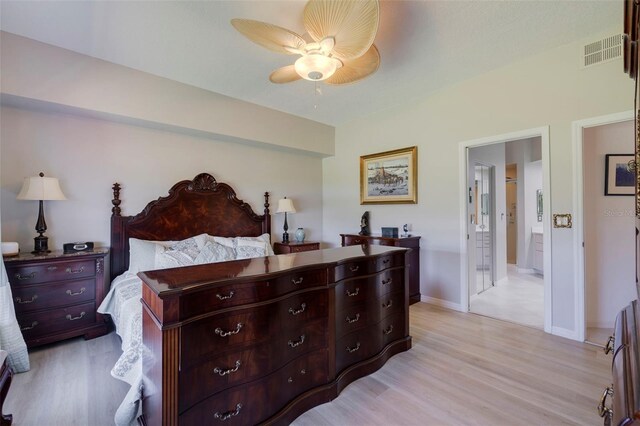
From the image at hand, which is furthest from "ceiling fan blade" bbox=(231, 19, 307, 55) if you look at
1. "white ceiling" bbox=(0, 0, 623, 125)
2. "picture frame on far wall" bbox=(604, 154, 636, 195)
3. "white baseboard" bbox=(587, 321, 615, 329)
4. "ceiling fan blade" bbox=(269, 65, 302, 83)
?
"white baseboard" bbox=(587, 321, 615, 329)

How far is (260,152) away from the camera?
15.1 feet

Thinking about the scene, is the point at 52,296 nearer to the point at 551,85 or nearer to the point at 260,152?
the point at 260,152

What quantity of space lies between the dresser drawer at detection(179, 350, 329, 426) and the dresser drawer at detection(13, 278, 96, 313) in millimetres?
2266

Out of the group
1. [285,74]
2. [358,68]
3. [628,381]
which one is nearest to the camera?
[628,381]

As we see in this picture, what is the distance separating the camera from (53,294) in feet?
8.64

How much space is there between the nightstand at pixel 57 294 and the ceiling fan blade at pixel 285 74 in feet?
8.02

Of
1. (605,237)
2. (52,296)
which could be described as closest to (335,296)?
(52,296)

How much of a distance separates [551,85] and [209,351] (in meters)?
3.79

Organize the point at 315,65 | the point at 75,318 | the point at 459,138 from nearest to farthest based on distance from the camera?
the point at 315,65 < the point at 75,318 < the point at 459,138

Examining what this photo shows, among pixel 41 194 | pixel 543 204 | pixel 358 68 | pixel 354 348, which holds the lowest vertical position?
pixel 354 348

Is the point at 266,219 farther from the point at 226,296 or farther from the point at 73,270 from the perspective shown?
the point at 226,296

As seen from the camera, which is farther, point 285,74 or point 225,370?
point 285,74

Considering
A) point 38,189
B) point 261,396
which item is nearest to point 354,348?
point 261,396

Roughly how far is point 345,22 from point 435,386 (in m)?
2.55
